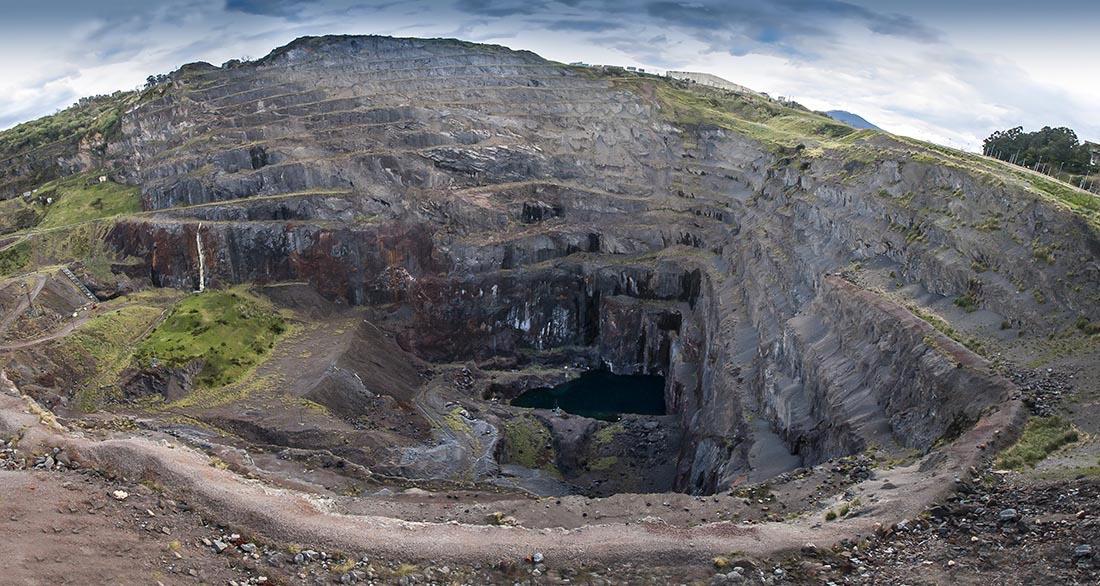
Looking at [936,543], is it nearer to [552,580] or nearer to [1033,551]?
[1033,551]

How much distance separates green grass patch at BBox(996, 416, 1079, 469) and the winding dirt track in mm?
478

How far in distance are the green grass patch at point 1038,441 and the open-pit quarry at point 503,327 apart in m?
0.58

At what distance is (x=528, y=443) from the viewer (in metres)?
54.5

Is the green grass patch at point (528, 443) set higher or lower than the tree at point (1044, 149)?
lower

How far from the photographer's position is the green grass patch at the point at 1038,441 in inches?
890

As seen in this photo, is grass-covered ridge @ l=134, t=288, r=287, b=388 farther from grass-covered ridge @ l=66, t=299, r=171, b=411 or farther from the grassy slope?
the grassy slope

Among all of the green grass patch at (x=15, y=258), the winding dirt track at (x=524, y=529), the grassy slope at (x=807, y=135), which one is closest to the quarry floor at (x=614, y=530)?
the winding dirt track at (x=524, y=529)

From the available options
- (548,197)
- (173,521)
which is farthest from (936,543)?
(548,197)

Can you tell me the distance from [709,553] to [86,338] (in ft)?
166

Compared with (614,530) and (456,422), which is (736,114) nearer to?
(456,422)

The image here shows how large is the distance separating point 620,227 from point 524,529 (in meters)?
55.1

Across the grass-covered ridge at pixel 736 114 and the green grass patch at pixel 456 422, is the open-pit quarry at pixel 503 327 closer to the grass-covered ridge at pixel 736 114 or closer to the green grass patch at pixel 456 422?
the green grass patch at pixel 456 422

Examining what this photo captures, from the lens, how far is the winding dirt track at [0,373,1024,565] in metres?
21.9

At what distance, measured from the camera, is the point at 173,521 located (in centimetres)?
2302
